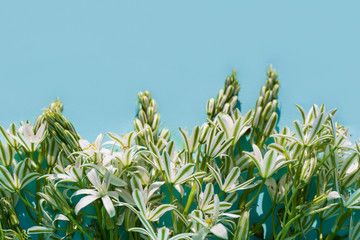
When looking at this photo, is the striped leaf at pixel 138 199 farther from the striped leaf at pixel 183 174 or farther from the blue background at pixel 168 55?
the blue background at pixel 168 55

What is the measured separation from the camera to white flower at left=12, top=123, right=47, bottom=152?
1.21 metres

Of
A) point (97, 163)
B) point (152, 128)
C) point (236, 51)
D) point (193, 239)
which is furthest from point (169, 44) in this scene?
point (193, 239)

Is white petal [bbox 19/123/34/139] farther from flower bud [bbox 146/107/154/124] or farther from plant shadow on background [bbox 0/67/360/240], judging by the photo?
flower bud [bbox 146/107/154/124]

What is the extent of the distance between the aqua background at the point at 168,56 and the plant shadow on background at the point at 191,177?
0.40ft

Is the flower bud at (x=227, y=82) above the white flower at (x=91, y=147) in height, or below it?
above

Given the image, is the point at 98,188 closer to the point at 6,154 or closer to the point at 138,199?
the point at 138,199

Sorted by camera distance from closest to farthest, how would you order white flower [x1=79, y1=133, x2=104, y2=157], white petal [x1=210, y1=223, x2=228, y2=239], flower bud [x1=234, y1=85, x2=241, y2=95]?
white petal [x1=210, y1=223, x2=228, y2=239]
white flower [x1=79, y1=133, x2=104, y2=157]
flower bud [x1=234, y1=85, x2=241, y2=95]

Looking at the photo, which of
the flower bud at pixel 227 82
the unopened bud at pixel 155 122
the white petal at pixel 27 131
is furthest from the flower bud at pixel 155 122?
the white petal at pixel 27 131

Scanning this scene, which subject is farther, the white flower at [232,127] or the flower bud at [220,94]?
the flower bud at [220,94]

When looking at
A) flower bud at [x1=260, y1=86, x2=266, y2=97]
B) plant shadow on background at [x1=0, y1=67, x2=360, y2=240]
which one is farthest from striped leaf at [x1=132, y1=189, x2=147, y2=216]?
flower bud at [x1=260, y1=86, x2=266, y2=97]

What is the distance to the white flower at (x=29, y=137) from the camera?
3.99 ft

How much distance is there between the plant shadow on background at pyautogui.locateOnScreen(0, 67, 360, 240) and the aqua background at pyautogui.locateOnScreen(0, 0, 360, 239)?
12 centimetres

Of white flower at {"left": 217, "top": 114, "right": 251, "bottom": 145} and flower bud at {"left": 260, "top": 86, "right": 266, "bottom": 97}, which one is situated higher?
flower bud at {"left": 260, "top": 86, "right": 266, "bottom": 97}

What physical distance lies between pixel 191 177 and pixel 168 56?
1.70 feet
